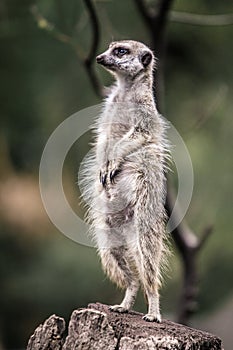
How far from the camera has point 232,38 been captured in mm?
10844

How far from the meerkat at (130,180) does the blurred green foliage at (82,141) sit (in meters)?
5.59

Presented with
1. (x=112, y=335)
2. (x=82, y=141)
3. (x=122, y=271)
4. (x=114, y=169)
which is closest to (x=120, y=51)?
(x=114, y=169)

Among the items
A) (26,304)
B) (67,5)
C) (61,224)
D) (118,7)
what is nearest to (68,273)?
(26,304)

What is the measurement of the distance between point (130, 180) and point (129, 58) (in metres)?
0.51

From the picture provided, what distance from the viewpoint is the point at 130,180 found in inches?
166

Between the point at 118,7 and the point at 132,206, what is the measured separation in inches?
246

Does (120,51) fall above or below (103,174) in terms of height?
above

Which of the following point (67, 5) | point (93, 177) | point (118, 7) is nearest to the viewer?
point (93, 177)

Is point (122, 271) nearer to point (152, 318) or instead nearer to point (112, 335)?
point (152, 318)

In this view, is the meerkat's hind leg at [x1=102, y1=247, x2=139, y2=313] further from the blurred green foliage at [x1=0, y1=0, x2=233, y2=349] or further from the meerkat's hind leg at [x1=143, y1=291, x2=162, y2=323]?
the blurred green foliage at [x1=0, y1=0, x2=233, y2=349]

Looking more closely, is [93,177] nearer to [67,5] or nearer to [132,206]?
[132,206]

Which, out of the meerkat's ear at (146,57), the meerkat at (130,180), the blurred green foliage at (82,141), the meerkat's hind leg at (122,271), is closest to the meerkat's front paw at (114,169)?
the meerkat at (130,180)

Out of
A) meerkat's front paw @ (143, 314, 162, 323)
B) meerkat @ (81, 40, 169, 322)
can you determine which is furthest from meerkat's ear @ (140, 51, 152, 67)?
meerkat's front paw @ (143, 314, 162, 323)

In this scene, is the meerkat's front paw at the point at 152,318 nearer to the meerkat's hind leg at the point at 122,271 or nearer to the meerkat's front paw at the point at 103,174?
the meerkat's hind leg at the point at 122,271
